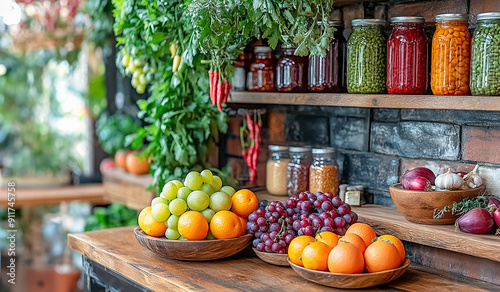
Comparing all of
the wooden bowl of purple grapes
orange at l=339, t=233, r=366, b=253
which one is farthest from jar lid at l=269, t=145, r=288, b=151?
orange at l=339, t=233, r=366, b=253

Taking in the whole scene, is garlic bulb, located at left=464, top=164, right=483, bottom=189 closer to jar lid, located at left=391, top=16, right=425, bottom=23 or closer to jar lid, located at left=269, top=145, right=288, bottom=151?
jar lid, located at left=391, top=16, right=425, bottom=23

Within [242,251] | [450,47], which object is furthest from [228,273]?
[450,47]

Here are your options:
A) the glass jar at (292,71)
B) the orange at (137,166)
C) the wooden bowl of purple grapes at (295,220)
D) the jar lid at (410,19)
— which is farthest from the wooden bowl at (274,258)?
the orange at (137,166)

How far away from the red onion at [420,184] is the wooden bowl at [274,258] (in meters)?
0.38

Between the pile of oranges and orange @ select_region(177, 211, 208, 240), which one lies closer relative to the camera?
the pile of oranges

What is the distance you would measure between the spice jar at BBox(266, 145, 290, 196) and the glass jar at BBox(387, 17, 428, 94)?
1.80ft

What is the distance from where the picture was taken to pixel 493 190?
5.09ft

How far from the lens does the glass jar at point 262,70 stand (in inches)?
77.2

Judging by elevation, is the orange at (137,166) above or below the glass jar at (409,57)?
below

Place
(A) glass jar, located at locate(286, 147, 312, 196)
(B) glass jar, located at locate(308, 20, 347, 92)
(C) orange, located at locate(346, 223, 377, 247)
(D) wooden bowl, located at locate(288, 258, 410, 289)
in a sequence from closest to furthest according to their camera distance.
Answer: (D) wooden bowl, located at locate(288, 258, 410, 289) < (C) orange, located at locate(346, 223, 377, 247) < (B) glass jar, located at locate(308, 20, 347, 92) < (A) glass jar, located at locate(286, 147, 312, 196)

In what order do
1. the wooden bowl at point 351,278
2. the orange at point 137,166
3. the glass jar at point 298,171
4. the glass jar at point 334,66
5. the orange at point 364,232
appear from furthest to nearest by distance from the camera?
1. the orange at point 137,166
2. the glass jar at point 298,171
3. the glass jar at point 334,66
4. the orange at point 364,232
5. the wooden bowl at point 351,278

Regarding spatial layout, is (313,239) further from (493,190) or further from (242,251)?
(493,190)

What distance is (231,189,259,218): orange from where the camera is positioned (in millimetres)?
1651

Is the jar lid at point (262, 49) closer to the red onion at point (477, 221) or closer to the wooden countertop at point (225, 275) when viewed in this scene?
the wooden countertop at point (225, 275)
